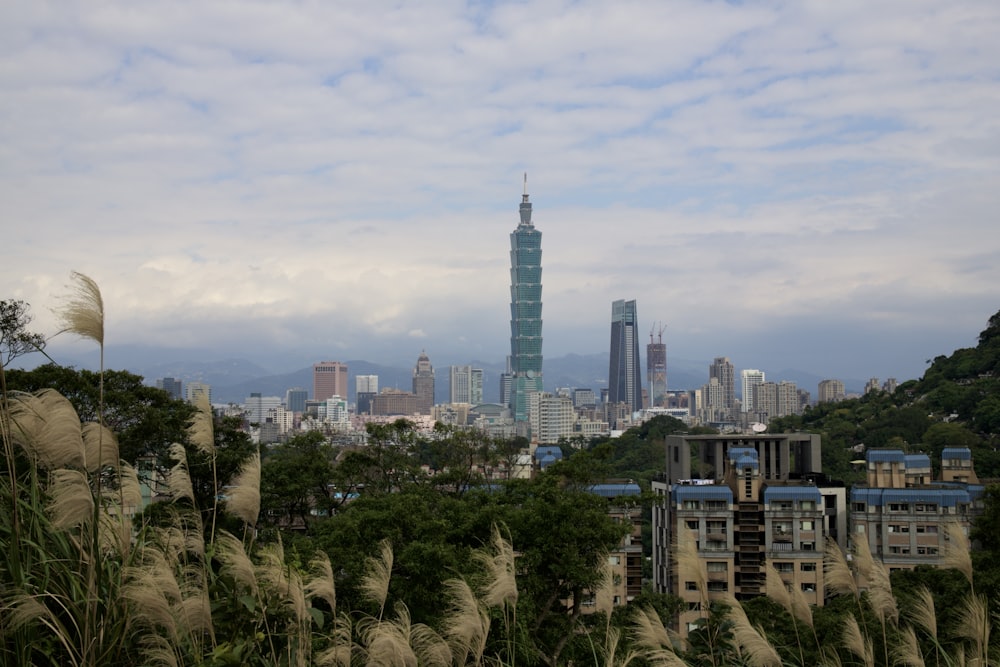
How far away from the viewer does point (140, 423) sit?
11.7 meters

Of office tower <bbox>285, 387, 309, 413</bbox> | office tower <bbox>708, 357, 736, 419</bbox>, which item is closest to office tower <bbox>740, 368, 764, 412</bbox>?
office tower <bbox>708, 357, 736, 419</bbox>

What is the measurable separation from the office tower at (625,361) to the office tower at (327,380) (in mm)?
54219

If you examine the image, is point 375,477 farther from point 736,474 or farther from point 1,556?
point 1,556

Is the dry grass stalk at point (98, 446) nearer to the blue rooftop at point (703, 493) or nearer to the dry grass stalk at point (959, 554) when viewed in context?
the dry grass stalk at point (959, 554)

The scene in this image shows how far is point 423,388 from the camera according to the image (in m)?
173

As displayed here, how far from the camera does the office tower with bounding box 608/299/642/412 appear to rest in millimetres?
173250

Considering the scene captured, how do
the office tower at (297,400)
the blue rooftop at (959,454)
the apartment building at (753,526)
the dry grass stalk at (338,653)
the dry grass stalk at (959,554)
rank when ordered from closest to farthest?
the dry grass stalk at (338,653) → the dry grass stalk at (959,554) → the apartment building at (753,526) → the blue rooftop at (959,454) → the office tower at (297,400)

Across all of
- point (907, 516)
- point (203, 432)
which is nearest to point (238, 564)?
point (203, 432)

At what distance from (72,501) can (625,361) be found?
173m

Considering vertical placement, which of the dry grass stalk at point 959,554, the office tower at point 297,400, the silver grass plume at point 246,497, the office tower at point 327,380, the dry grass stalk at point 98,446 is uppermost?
the office tower at point 327,380

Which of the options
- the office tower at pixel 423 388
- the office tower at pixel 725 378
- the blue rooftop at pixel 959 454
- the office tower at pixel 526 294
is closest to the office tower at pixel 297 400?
the office tower at pixel 423 388

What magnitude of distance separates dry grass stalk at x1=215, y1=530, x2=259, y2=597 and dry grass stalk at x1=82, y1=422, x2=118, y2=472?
44 centimetres

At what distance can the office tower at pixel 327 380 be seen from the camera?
191 metres

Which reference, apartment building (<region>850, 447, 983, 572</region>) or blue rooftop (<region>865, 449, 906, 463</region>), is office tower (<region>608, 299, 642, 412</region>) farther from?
apartment building (<region>850, 447, 983, 572</region>)
